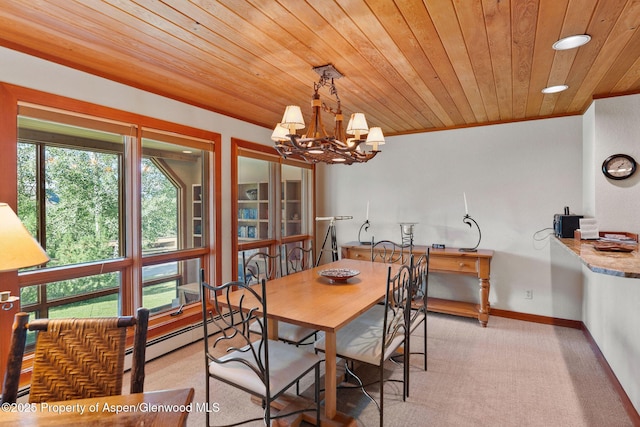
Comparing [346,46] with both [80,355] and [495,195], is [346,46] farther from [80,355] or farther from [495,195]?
[495,195]

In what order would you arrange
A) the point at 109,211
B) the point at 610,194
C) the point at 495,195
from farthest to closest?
the point at 495,195 → the point at 610,194 → the point at 109,211

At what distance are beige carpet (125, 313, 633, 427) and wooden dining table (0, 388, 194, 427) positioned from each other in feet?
3.84

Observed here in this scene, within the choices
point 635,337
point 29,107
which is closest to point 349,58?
point 29,107

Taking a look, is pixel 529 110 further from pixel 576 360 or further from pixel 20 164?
pixel 20 164

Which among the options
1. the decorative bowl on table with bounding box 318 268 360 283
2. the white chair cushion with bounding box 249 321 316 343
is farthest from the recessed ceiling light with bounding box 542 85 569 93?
the white chair cushion with bounding box 249 321 316 343

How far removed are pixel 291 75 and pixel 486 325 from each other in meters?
3.22

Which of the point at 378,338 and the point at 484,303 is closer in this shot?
the point at 378,338

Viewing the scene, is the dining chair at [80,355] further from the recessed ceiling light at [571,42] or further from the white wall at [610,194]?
the white wall at [610,194]

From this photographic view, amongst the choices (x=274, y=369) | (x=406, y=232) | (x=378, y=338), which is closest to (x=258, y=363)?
(x=274, y=369)

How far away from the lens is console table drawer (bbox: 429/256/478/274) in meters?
3.57

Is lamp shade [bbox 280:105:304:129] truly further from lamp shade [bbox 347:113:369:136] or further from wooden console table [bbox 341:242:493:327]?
wooden console table [bbox 341:242:493:327]

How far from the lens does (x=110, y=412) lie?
3.26ft

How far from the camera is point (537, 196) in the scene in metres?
3.63

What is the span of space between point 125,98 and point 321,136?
1610 millimetres
